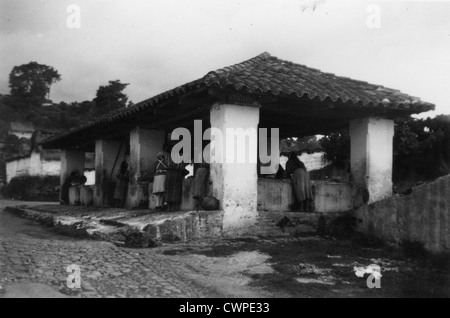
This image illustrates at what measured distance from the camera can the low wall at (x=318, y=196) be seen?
28.4 ft

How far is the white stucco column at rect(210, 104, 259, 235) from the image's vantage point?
26.0ft

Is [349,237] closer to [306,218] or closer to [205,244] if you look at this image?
[306,218]

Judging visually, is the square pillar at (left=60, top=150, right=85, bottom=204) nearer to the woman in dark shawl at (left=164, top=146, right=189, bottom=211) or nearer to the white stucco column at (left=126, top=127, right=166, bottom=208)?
the white stucco column at (left=126, top=127, right=166, bottom=208)

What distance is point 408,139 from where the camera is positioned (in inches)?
703

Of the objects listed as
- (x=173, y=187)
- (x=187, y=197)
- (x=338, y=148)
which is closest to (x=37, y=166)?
(x=338, y=148)

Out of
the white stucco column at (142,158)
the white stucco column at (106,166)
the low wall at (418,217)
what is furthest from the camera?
the white stucco column at (106,166)

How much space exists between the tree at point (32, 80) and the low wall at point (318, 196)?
61403 mm

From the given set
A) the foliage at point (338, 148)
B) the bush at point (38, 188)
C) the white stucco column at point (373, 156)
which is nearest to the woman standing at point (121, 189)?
the white stucco column at point (373, 156)

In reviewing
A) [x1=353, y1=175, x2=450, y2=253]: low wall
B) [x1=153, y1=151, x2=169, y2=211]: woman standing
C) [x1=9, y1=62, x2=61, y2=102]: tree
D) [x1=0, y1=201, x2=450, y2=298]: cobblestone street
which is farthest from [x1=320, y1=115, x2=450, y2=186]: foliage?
[x1=9, y1=62, x2=61, y2=102]: tree

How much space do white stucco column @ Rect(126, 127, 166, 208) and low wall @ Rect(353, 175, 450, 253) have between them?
18.0 feet

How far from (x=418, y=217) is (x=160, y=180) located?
5.22 meters

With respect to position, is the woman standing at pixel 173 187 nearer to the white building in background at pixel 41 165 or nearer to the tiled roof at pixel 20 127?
the white building in background at pixel 41 165
